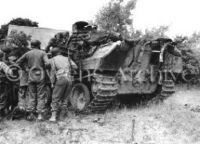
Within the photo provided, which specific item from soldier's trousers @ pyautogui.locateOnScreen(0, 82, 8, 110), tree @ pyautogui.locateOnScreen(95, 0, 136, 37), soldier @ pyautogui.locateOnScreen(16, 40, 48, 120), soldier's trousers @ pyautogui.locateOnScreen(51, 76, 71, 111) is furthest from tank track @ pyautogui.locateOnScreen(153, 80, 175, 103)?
tree @ pyautogui.locateOnScreen(95, 0, 136, 37)

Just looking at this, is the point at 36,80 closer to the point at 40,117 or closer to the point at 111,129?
the point at 40,117

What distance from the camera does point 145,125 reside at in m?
7.15

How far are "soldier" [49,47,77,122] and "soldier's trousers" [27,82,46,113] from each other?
0.25 meters

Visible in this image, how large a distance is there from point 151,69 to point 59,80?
3.39m

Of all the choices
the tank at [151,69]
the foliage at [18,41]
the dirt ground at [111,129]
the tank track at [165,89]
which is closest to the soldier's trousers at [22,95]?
the dirt ground at [111,129]

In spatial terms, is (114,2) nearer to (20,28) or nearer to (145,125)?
(20,28)

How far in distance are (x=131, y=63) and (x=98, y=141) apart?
3347mm

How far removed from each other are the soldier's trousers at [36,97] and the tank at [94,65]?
113 cm

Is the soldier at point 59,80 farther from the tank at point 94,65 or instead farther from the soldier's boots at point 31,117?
the tank at point 94,65

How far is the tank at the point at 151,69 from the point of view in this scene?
8.70 metres

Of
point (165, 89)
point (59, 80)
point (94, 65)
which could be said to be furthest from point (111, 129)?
point (165, 89)

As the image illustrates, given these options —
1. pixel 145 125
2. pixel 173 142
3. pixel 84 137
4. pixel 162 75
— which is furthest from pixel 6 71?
pixel 162 75

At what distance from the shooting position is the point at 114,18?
24.6 metres

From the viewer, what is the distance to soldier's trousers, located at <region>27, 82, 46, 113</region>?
7059 mm
